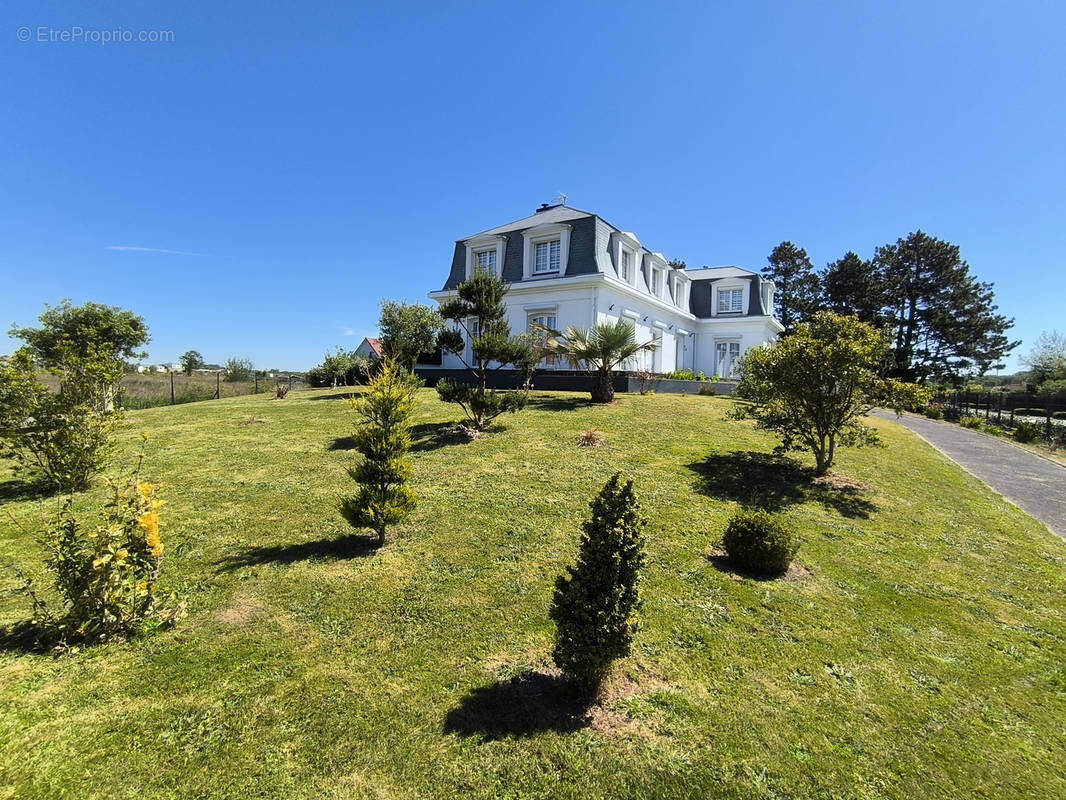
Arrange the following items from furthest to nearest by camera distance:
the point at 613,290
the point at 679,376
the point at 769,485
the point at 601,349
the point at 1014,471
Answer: the point at 679,376, the point at 613,290, the point at 601,349, the point at 1014,471, the point at 769,485

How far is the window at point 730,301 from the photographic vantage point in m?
28.8

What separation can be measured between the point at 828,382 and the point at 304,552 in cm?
930

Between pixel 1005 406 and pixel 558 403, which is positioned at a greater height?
pixel 1005 406

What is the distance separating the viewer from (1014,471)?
1097 cm

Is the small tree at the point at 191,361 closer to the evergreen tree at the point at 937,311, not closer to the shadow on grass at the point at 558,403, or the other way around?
the shadow on grass at the point at 558,403

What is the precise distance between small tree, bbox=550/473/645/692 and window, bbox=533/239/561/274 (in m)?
19.2

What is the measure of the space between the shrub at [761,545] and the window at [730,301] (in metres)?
27.0

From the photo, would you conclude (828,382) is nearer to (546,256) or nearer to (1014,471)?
(1014,471)

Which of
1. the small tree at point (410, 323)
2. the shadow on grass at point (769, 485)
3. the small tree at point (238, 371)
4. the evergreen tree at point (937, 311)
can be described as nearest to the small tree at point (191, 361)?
the small tree at point (238, 371)

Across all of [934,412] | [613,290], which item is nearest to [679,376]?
[613,290]

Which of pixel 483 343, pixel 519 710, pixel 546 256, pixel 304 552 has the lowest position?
pixel 519 710

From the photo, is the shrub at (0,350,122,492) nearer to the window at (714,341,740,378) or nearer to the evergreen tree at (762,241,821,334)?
the window at (714,341,740,378)

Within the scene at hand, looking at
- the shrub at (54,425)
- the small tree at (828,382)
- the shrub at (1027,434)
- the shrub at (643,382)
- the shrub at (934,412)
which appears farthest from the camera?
the shrub at (934,412)

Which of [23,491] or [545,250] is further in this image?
[545,250]
